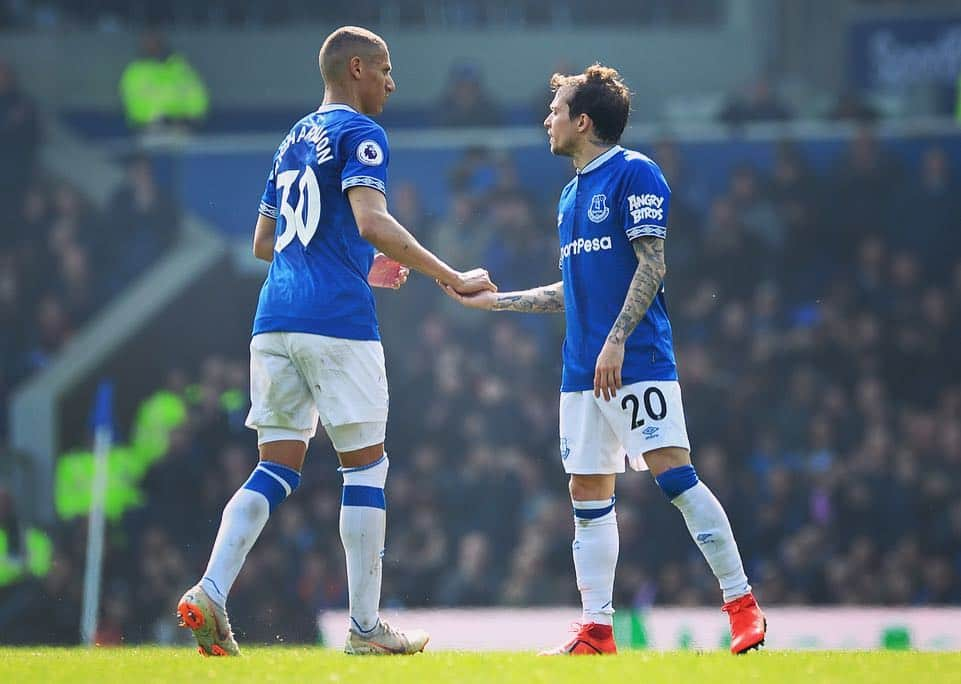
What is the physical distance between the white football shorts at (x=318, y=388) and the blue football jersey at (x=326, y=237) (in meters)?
0.06

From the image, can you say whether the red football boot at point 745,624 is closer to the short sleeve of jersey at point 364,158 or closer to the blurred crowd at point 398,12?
the short sleeve of jersey at point 364,158

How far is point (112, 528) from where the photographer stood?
1483 centimetres

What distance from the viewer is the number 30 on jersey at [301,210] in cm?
638

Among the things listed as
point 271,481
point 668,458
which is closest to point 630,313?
point 668,458

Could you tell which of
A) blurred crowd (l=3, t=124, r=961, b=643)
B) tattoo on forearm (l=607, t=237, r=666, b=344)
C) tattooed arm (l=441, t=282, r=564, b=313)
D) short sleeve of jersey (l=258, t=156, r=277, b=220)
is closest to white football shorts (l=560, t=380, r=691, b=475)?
tattoo on forearm (l=607, t=237, r=666, b=344)

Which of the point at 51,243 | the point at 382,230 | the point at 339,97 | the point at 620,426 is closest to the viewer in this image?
the point at 382,230

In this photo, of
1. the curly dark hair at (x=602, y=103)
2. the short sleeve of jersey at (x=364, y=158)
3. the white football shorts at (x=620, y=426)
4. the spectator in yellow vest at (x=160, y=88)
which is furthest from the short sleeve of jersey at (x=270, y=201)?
the spectator in yellow vest at (x=160, y=88)

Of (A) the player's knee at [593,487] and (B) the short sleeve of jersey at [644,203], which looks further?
(A) the player's knee at [593,487]

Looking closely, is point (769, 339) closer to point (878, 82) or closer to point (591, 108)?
point (878, 82)

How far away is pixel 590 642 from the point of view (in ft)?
21.4

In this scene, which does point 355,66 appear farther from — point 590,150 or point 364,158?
point 590,150

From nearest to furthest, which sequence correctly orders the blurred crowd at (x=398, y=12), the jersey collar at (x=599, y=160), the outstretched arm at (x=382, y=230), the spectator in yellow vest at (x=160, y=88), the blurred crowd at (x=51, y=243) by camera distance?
the outstretched arm at (x=382, y=230), the jersey collar at (x=599, y=160), the blurred crowd at (x=51, y=243), the spectator in yellow vest at (x=160, y=88), the blurred crowd at (x=398, y=12)

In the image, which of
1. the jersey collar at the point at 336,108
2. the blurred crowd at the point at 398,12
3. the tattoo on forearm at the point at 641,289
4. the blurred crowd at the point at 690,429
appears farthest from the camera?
the blurred crowd at the point at 398,12

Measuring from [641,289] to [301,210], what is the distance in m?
1.36
